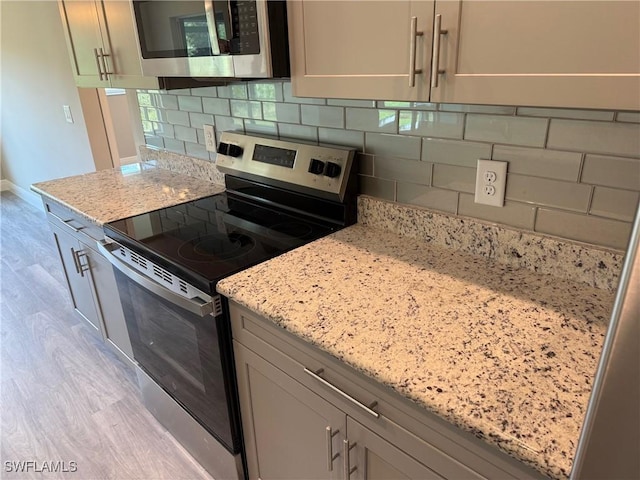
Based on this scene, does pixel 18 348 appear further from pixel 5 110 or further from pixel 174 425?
pixel 5 110

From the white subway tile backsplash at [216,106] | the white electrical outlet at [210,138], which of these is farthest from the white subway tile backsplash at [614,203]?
the white electrical outlet at [210,138]

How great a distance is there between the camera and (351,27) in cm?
99

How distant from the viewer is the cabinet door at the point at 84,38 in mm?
1799

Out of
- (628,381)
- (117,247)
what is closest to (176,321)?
(117,247)

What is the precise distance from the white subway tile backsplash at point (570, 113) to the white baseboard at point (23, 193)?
16.2 feet

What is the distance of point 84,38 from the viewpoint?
1.90 metres

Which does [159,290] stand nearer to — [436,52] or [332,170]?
[332,170]

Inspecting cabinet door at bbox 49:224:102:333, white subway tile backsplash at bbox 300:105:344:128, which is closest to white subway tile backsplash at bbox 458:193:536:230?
white subway tile backsplash at bbox 300:105:344:128

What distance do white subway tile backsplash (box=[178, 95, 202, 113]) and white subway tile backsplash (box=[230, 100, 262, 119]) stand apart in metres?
0.26

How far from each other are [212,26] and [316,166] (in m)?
0.53

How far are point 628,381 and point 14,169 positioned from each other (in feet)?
19.9

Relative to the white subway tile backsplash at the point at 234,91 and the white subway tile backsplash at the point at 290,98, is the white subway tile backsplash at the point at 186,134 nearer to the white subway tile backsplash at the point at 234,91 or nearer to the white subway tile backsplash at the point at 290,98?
the white subway tile backsplash at the point at 234,91

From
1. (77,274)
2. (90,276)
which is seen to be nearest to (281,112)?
(90,276)

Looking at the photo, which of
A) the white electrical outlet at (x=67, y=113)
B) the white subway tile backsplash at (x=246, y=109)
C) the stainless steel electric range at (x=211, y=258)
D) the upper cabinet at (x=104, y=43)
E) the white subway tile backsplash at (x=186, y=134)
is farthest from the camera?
the white electrical outlet at (x=67, y=113)
